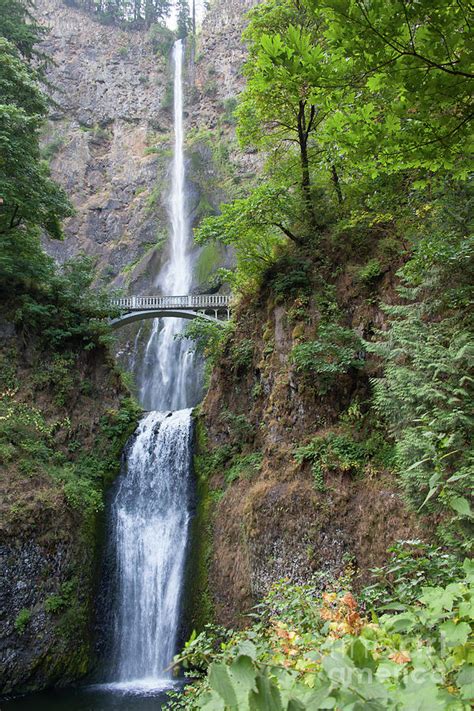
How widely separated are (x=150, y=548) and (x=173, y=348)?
14662 mm

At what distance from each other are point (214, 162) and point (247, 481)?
29953mm

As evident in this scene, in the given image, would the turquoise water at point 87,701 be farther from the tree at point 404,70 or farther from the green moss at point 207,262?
the green moss at point 207,262

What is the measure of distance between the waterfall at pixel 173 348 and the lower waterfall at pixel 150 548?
717 cm

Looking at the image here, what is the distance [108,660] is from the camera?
434 inches

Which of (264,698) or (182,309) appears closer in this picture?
(264,698)

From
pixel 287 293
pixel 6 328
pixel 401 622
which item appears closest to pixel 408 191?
pixel 287 293

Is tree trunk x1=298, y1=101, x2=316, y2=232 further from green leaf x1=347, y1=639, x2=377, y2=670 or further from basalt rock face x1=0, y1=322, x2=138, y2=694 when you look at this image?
green leaf x1=347, y1=639, x2=377, y2=670

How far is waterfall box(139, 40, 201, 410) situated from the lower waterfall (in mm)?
7173

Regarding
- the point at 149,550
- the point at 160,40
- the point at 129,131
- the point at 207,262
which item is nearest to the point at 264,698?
the point at 149,550

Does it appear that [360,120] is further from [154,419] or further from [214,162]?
[214,162]

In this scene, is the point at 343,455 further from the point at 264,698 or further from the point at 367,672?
the point at 264,698

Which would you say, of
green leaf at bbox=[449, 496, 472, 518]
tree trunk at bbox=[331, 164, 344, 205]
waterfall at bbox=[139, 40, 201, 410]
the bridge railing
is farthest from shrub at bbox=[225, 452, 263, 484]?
the bridge railing

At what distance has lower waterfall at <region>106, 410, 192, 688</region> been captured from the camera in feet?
36.2

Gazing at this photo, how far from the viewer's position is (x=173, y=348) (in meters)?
26.0
